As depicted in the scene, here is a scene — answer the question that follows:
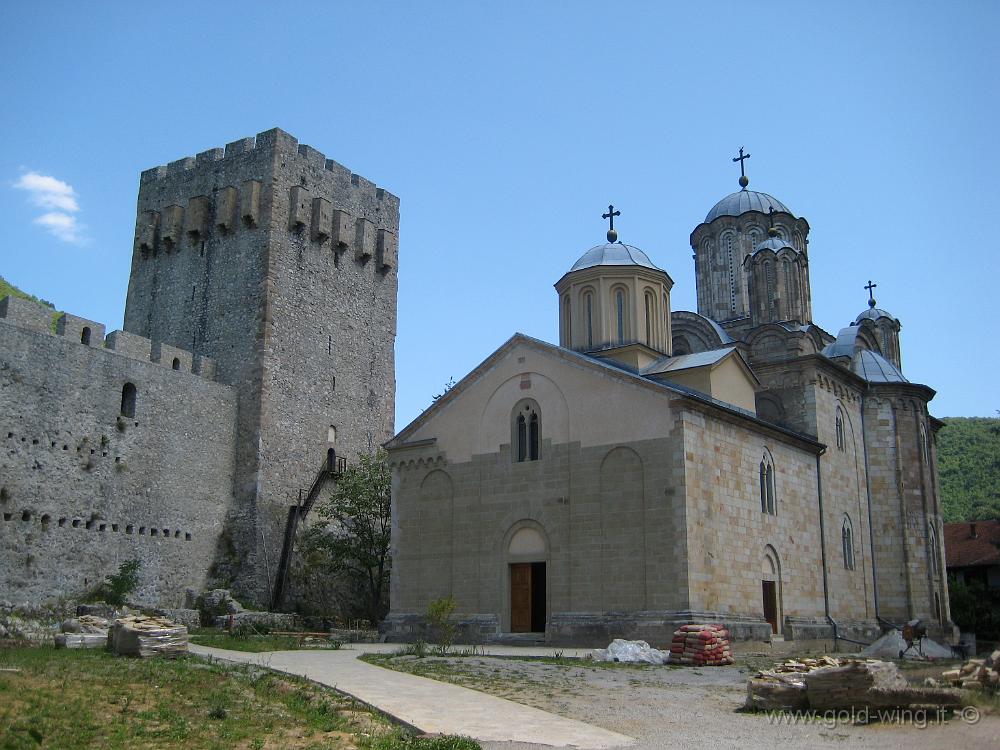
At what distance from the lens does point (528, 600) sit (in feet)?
73.1

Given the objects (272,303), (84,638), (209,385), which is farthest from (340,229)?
(84,638)

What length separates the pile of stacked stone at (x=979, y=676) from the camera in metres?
10.6

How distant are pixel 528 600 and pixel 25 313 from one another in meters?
15.1

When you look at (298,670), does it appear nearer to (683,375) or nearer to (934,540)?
(683,375)

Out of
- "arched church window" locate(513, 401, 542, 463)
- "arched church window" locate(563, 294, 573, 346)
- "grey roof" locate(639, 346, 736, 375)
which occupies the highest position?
"arched church window" locate(563, 294, 573, 346)

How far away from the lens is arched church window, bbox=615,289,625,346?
87.1 feet

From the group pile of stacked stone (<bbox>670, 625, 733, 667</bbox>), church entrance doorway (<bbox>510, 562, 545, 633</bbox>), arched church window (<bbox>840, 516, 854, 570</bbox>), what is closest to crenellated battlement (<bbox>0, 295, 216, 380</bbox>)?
church entrance doorway (<bbox>510, 562, 545, 633</bbox>)

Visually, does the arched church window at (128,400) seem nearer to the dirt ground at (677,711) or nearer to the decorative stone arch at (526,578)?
the decorative stone arch at (526,578)

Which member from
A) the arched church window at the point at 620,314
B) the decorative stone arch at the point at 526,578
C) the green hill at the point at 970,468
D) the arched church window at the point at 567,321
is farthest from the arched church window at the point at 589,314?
the green hill at the point at 970,468

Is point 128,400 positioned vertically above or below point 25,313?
below

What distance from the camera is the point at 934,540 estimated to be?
2952 centimetres

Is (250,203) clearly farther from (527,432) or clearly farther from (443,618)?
(443,618)

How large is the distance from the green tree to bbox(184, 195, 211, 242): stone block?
1008 centimetres

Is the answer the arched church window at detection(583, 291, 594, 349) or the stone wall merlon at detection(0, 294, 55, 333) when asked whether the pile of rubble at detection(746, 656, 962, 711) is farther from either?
the stone wall merlon at detection(0, 294, 55, 333)
